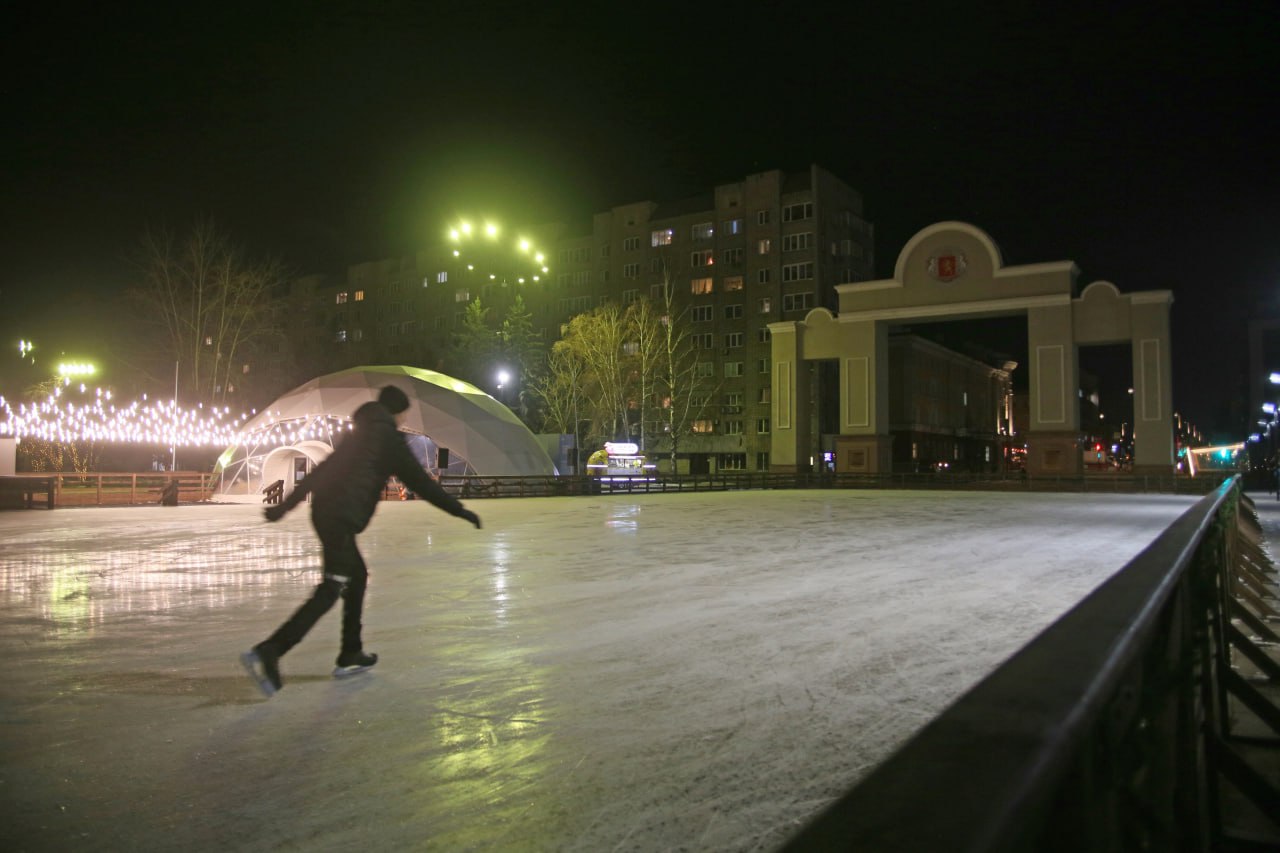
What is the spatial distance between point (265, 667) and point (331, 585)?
641mm

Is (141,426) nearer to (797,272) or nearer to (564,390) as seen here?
(564,390)

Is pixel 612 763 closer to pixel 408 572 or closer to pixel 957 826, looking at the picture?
pixel 957 826

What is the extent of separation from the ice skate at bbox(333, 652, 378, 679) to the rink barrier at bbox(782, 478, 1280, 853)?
4984 mm

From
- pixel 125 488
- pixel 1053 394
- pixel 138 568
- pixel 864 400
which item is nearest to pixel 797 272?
pixel 864 400

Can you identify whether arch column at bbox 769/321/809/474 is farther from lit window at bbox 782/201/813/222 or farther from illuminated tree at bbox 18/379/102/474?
illuminated tree at bbox 18/379/102/474

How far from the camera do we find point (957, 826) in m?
0.99

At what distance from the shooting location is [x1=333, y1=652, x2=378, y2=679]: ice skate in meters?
6.07

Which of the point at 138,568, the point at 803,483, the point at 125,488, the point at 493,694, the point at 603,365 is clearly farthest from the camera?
the point at 603,365

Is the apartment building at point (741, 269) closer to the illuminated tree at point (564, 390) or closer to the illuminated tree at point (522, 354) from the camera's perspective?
the illuminated tree at point (522, 354)

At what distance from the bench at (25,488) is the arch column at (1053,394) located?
45.0m

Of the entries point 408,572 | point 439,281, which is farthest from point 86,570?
point 439,281

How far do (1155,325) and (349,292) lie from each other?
80231 mm

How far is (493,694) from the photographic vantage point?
18.5 feet

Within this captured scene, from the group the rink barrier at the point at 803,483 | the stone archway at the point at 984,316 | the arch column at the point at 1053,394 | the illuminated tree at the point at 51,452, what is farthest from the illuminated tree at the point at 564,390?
the illuminated tree at the point at 51,452
